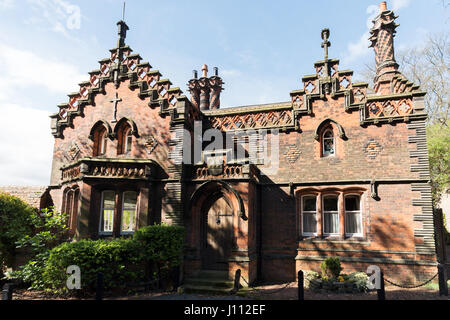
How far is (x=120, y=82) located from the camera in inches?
589

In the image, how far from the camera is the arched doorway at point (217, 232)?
12.2 m

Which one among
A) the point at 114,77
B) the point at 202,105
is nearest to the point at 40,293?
the point at 114,77

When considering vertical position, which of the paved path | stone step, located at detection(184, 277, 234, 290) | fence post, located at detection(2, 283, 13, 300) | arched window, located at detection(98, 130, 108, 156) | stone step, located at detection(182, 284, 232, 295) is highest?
arched window, located at detection(98, 130, 108, 156)

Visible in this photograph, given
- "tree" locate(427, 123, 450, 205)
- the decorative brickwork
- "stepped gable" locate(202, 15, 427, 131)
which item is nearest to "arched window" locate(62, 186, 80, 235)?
"stepped gable" locate(202, 15, 427, 131)

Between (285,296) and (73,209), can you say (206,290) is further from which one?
(73,209)

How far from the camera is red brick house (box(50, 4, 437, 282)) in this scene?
11586 mm

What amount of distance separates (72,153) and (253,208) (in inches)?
387

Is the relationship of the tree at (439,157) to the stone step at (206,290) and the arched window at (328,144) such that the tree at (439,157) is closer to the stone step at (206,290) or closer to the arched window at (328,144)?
the arched window at (328,144)

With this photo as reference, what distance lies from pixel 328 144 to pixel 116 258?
32.0 ft

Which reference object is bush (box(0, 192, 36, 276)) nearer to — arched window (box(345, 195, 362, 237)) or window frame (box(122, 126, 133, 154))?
window frame (box(122, 126, 133, 154))

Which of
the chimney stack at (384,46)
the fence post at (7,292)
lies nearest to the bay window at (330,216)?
the chimney stack at (384,46)

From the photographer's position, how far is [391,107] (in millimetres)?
12445

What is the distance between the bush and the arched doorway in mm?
7071

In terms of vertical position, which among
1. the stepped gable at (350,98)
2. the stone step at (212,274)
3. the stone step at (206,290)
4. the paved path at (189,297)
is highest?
the stepped gable at (350,98)
